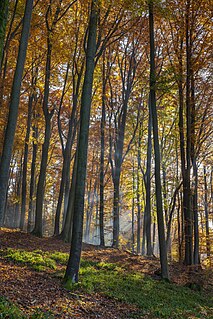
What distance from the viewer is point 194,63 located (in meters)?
12.6

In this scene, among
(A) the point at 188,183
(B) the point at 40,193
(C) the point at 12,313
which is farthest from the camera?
(B) the point at 40,193

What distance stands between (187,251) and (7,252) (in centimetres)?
844

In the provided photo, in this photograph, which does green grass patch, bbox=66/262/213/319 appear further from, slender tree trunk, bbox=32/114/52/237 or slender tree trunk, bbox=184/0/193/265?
slender tree trunk, bbox=32/114/52/237

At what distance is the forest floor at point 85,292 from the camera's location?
4.92 meters

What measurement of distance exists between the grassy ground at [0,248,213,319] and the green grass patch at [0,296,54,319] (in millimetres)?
1875

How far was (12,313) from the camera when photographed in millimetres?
3867

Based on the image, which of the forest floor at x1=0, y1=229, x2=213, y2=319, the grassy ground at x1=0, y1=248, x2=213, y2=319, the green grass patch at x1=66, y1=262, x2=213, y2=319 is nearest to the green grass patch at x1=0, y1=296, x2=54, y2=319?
the forest floor at x1=0, y1=229, x2=213, y2=319

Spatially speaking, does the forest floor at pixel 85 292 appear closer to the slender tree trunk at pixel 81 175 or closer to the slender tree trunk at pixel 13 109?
the slender tree trunk at pixel 81 175

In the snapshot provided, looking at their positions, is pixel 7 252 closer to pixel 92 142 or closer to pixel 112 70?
pixel 112 70

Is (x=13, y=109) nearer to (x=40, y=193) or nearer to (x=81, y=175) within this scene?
(x=81, y=175)

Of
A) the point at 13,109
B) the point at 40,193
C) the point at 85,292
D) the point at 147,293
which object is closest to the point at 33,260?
the point at 85,292

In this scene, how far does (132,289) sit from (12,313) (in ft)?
15.5

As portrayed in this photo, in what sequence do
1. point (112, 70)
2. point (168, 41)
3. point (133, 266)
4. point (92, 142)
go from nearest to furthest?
point (133, 266), point (168, 41), point (112, 70), point (92, 142)

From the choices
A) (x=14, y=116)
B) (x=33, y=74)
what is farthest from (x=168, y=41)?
(x=14, y=116)
